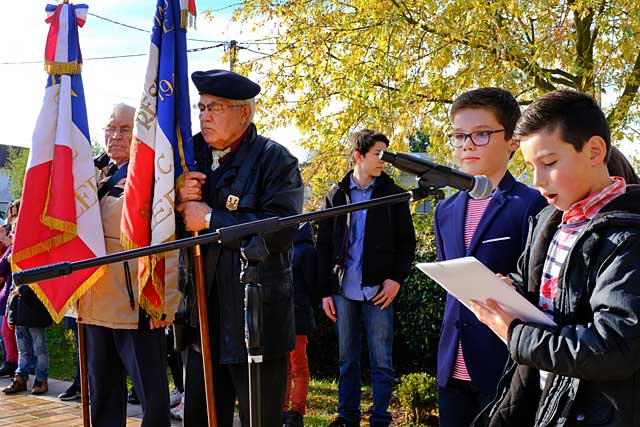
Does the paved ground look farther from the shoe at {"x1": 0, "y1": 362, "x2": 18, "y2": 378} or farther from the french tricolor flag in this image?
the french tricolor flag

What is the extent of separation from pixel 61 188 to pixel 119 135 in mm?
475

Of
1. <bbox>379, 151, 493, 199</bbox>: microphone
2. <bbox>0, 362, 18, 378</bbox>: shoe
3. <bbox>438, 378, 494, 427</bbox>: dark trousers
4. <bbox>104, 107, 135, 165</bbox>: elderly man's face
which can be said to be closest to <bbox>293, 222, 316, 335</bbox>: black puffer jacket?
<bbox>104, 107, 135, 165</bbox>: elderly man's face

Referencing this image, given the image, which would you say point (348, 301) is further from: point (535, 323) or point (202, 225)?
point (535, 323)

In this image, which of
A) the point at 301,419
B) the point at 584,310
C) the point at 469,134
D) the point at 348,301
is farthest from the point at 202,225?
the point at 301,419

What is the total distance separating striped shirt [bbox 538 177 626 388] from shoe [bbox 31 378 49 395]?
5.73m

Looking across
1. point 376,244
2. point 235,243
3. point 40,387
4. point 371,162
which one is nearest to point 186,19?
point 235,243

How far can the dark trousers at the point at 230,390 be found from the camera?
301 cm

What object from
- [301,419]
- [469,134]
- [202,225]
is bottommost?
[301,419]

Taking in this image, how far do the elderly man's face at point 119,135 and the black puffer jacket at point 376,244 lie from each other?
1720 millimetres

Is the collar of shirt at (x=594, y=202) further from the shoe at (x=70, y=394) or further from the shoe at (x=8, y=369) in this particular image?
the shoe at (x=8, y=369)

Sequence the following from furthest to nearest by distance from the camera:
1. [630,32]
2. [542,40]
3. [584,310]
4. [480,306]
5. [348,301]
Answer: [542,40]
[630,32]
[348,301]
[480,306]
[584,310]

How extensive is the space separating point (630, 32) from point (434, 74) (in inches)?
66.5

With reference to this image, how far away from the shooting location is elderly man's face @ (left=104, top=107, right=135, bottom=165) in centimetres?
392

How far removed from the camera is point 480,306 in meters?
2.00
